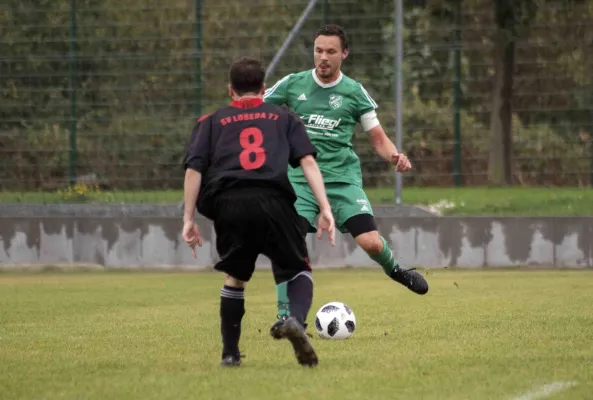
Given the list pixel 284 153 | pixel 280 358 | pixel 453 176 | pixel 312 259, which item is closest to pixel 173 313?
pixel 280 358

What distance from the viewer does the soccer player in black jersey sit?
22.3 feet

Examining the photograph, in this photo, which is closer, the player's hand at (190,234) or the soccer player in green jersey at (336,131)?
the player's hand at (190,234)

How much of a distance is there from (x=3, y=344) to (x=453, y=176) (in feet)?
31.1

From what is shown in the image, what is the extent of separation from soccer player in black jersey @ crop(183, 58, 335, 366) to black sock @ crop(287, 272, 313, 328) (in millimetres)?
111

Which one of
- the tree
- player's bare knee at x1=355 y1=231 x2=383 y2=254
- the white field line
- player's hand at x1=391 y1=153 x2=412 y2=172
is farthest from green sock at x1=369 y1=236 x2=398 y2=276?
the tree

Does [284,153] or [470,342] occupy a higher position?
[284,153]

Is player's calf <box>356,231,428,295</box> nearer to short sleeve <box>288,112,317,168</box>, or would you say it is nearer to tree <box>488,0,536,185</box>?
short sleeve <box>288,112,317,168</box>

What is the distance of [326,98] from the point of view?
927 cm

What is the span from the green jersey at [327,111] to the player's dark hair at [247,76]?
232 centimetres

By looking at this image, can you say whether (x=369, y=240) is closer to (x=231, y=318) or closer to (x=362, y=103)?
(x=362, y=103)

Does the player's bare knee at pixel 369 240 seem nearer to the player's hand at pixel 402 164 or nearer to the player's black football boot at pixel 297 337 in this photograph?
the player's hand at pixel 402 164

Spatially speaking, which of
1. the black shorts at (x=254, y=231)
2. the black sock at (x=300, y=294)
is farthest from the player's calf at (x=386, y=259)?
the black shorts at (x=254, y=231)

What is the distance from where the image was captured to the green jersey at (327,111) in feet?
30.4

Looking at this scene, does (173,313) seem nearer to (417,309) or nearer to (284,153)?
(417,309)
